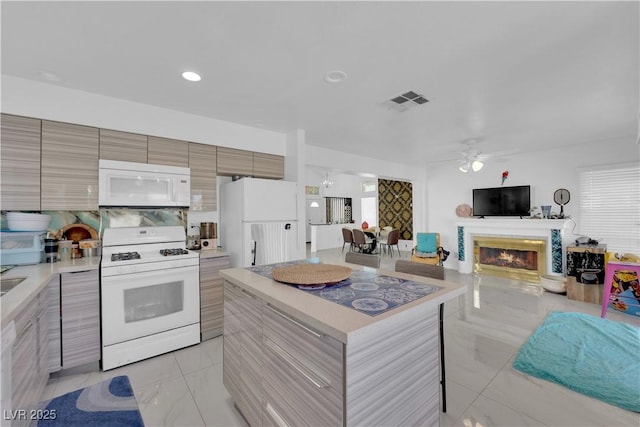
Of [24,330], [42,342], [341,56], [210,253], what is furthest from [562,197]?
[42,342]

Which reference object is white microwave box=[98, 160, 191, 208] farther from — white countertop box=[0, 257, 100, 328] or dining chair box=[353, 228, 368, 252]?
dining chair box=[353, 228, 368, 252]

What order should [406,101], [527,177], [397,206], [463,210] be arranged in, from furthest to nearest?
[397,206] → [463,210] → [527,177] → [406,101]

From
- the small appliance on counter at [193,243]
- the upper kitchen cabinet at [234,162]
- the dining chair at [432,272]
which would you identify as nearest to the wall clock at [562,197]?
the dining chair at [432,272]

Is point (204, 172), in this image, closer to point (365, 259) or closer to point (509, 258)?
point (365, 259)

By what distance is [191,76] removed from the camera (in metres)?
2.23

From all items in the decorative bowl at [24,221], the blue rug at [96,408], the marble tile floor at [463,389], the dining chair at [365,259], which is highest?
the decorative bowl at [24,221]

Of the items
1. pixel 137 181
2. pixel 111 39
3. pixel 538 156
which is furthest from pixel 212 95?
pixel 538 156

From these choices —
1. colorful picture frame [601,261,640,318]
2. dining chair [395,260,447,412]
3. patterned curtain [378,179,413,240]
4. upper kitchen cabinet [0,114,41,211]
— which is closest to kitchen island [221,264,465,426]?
dining chair [395,260,447,412]

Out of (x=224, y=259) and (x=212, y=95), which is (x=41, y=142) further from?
(x=224, y=259)

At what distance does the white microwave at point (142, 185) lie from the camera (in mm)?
2525

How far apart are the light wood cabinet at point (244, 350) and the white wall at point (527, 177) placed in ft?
18.7

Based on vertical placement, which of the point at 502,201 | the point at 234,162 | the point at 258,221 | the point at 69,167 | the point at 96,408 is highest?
the point at 234,162

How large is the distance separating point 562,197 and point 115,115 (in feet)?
22.1

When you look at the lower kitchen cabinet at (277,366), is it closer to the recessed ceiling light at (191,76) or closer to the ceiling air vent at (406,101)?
the recessed ceiling light at (191,76)
